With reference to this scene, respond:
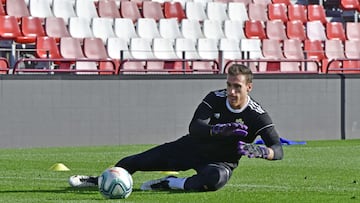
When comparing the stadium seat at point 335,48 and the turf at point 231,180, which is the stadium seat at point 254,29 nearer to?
the stadium seat at point 335,48

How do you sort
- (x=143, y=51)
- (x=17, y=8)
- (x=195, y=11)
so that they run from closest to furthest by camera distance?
(x=143, y=51), (x=17, y=8), (x=195, y=11)

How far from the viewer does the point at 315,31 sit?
30.5 metres

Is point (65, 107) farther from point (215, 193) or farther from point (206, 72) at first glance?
point (215, 193)

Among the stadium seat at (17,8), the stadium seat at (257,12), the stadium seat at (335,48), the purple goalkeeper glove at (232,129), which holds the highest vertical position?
the stadium seat at (17,8)

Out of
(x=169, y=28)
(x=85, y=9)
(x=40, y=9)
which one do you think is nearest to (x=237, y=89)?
(x=40, y=9)

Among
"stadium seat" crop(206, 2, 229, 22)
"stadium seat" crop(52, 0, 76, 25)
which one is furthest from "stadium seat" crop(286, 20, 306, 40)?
"stadium seat" crop(52, 0, 76, 25)

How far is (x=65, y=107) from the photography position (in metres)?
20.0

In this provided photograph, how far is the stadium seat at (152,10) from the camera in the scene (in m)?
27.0

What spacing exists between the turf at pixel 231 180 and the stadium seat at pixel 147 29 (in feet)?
20.9

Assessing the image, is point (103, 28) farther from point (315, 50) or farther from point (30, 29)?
point (315, 50)

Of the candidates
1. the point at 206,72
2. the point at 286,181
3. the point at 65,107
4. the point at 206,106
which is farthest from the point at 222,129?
the point at 206,72

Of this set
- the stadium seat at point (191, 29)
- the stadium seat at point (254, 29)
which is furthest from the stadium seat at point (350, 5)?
the stadium seat at point (191, 29)

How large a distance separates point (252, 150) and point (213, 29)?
59.8 ft

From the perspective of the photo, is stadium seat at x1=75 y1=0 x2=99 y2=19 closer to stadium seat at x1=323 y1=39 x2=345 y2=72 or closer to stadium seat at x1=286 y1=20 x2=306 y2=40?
stadium seat at x1=286 y1=20 x2=306 y2=40
